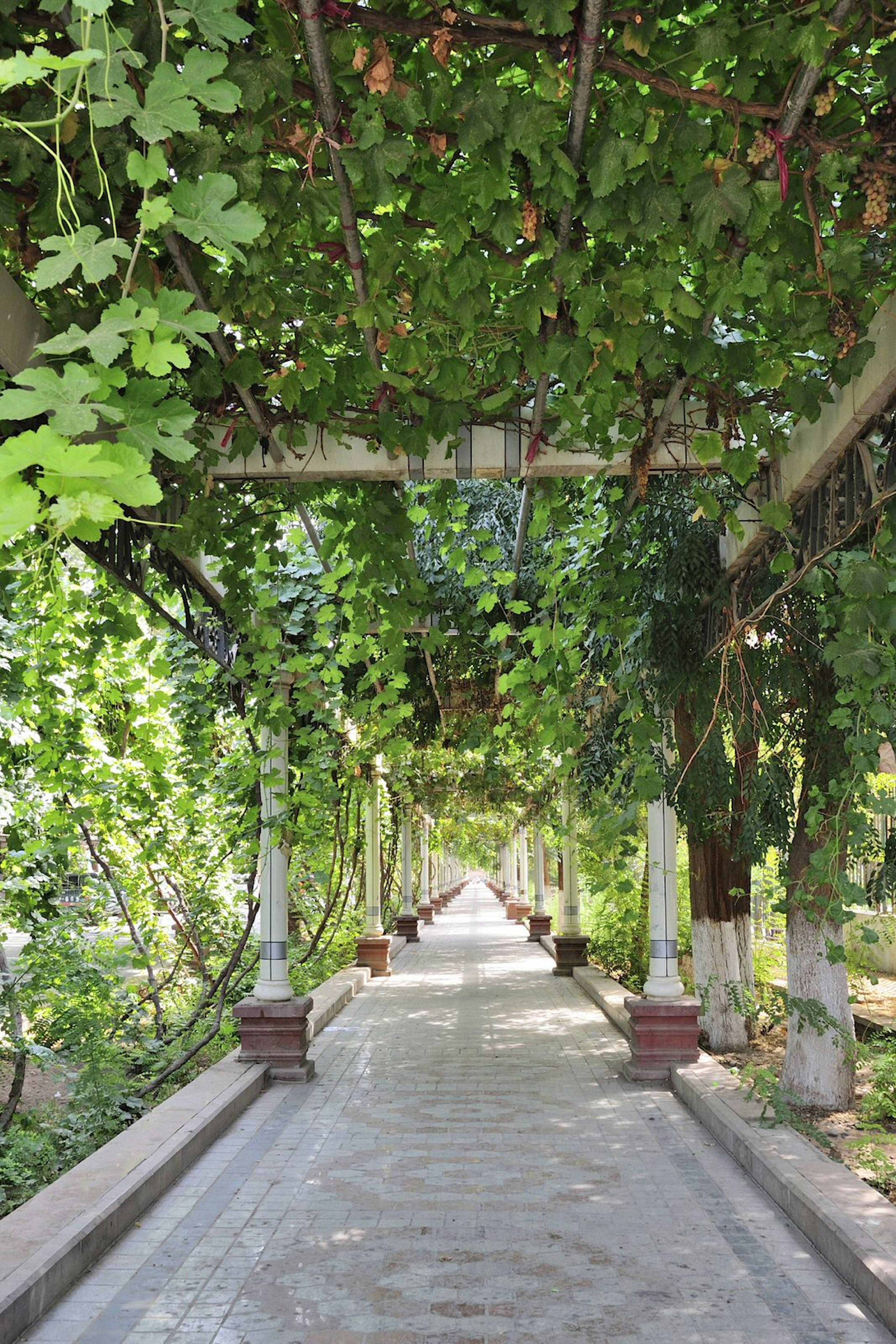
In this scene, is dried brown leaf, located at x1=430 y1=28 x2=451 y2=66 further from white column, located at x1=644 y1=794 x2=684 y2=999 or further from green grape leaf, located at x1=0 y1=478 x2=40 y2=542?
white column, located at x1=644 y1=794 x2=684 y2=999

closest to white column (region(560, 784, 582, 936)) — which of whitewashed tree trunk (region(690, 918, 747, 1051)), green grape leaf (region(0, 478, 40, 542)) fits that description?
whitewashed tree trunk (region(690, 918, 747, 1051))

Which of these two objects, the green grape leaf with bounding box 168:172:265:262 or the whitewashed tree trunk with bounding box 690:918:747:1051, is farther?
the whitewashed tree trunk with bounding box 690:918:747:1051

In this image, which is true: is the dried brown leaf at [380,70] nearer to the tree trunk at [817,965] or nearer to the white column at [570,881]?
the tree trunk at [817,965]

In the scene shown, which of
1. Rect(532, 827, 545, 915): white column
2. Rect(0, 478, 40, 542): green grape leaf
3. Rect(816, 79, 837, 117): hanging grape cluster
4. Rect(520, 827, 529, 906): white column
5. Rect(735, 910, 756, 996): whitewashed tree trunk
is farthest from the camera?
Rect(520, 827, 529, 906): white column

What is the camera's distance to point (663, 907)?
7.92 meters

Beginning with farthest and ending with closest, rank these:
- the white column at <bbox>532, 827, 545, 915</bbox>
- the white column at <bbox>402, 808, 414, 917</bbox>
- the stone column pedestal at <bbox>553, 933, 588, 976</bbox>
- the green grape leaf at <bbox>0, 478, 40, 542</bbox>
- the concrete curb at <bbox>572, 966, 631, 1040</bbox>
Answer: the white column at <bbox>532, 827, 545, 915</bbox> → the white column at <bbox>402, 808, 414, 917</bbox> → the stone column pedestal at <bbox>553, 933, 588, 976</bbox> → the concrete curb at <bbox>572, 966, 631, 1040</bbox> → the green grape leaf at <bbox>0, 478, 40, 542</bbox>

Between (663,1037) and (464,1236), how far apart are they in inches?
131

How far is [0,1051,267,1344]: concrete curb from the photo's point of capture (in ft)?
11.9

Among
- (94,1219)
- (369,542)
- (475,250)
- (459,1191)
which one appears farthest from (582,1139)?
(475,250)

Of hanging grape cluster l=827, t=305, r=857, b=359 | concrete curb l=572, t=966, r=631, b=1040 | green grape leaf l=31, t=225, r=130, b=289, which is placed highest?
hanging grape cluster l=827, t=305, r=857, b=359

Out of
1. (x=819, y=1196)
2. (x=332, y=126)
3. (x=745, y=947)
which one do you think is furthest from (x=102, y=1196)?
(x=745, y=947)

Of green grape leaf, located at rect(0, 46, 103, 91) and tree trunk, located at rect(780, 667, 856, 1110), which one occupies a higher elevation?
green grape leaf, located at rect(0, 46, 103, 91)

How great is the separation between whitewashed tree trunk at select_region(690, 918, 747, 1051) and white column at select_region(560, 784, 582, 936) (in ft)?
14.4

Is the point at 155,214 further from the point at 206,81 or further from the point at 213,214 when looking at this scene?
the point at 206,81
